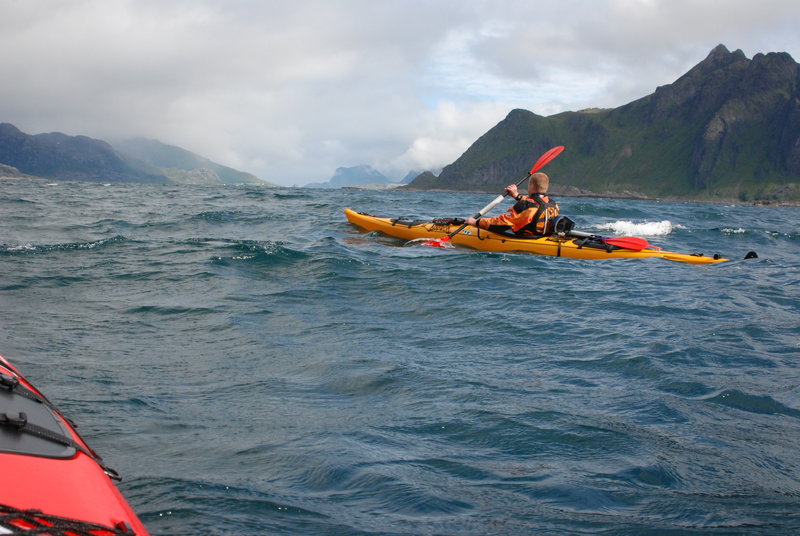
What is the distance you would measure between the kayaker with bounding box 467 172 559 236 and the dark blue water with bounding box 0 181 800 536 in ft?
5.88

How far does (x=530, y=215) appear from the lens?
12.8 meters

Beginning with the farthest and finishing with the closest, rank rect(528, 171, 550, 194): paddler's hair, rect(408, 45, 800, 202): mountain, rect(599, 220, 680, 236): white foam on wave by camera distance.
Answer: rect(408, 45, 800, 202): mountain < rect(599, 220, 680, 236): white foam on wave < rect(528, 171, 550, 194): paddler's hair

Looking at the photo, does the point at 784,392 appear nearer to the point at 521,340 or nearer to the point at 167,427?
the point at 521,340

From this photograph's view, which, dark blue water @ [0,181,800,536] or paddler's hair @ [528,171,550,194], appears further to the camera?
paddler's hair @ [528,171,550,194]

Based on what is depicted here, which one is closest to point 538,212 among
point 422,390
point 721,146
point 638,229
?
point 422,390

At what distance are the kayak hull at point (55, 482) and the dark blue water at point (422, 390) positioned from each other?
65 cm

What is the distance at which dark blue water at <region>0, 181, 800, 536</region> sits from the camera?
350 cm

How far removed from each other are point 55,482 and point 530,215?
11.3 meters

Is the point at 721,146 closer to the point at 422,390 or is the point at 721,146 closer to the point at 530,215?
the point at 530,215

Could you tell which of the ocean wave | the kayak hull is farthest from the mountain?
the kayak hull

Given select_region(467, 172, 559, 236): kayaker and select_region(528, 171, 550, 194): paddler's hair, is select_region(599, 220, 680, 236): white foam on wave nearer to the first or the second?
select_region(467, 172, 559, 236): kayaker

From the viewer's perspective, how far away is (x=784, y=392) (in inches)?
208

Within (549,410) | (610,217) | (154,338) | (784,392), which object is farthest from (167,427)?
(610,217)

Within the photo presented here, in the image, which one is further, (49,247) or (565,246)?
(565,246)
